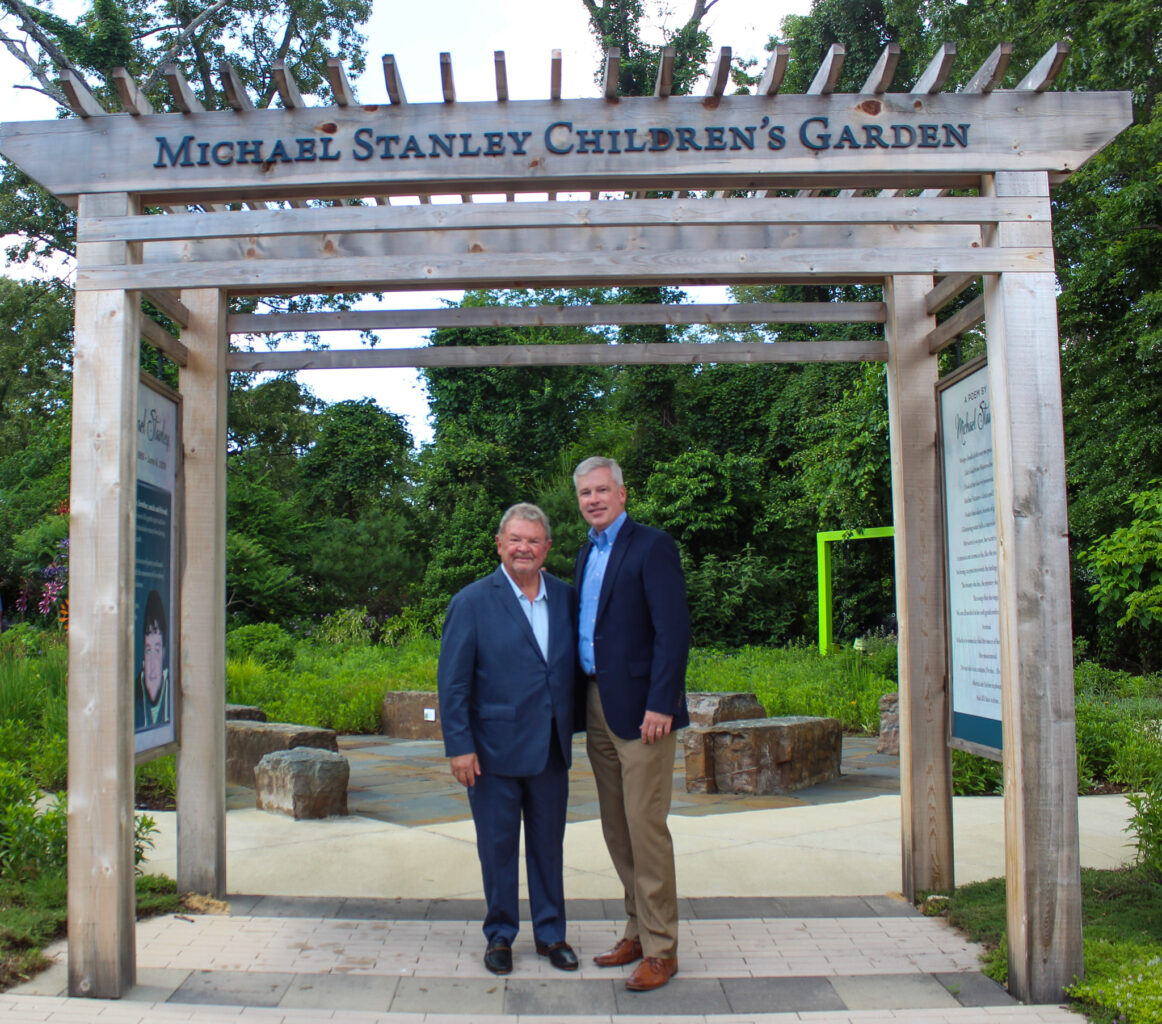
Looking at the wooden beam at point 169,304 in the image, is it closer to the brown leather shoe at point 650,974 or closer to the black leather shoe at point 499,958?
the black leather shoe at point 499,958

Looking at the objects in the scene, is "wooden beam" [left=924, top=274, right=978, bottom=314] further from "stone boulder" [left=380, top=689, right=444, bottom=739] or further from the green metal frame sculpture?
the green metal frame sculpture

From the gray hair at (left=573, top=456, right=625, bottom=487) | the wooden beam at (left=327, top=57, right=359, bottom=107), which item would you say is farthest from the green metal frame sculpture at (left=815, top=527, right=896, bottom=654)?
the wooden beam at (left=327, top=57, right=359, bottom=107)

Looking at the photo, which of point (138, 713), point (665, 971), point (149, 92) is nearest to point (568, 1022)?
point (665, 971)

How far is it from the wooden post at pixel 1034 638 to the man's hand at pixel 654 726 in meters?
1.25

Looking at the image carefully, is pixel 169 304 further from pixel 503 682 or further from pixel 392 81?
pixel 503 682

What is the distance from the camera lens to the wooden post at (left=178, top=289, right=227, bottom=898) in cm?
495

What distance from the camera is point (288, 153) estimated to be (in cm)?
416

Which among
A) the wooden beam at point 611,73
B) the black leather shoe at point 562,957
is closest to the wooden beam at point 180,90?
the wooden beam at point 611,73

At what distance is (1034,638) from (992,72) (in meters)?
2.09

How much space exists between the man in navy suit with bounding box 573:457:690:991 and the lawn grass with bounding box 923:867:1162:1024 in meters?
1.29

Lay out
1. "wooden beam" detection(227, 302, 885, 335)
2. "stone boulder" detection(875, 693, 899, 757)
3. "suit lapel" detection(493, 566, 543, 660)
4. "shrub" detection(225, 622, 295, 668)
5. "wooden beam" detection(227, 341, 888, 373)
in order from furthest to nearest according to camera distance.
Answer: "shrub" detection(225, 622, 295, 668) < "stone boulder" detection(875, 693, 899, 757) < "wooden beam" detection(227, 341, 888, 373) < "wooden beam" detection(227, 302, 885, 335) < "suit lapel" detection(493, 566, 543, 660)

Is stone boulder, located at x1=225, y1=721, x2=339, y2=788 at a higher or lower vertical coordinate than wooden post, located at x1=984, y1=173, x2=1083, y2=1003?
lower

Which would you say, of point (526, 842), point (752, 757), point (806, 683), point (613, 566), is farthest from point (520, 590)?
point (806, 683)

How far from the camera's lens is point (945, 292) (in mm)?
5016
